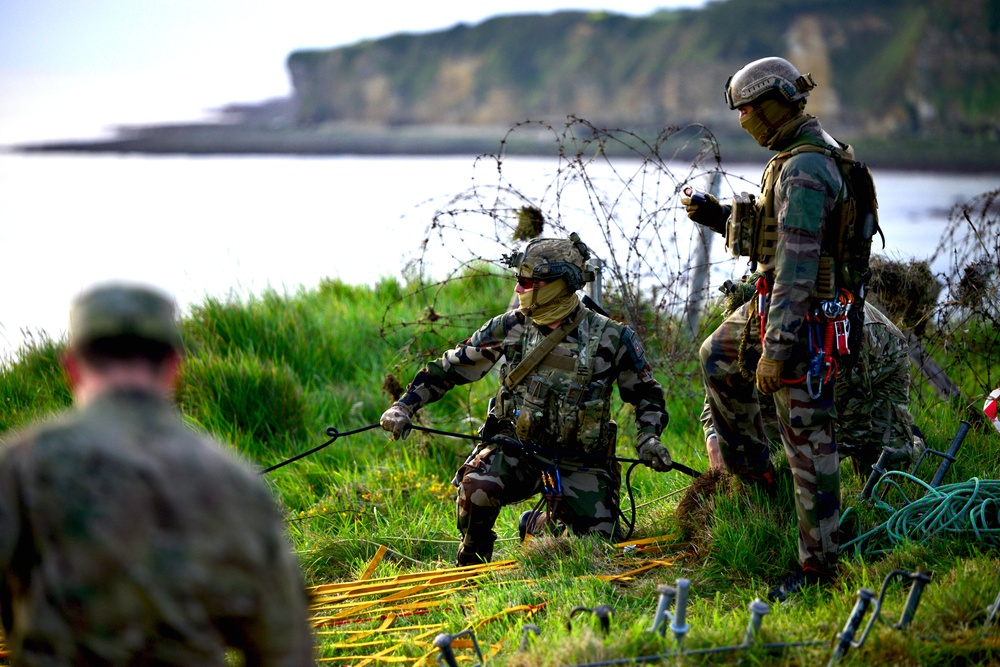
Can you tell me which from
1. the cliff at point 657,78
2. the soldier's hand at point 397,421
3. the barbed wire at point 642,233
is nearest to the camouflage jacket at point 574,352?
the soldier's hand at point 397,421

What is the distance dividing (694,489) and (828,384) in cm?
115

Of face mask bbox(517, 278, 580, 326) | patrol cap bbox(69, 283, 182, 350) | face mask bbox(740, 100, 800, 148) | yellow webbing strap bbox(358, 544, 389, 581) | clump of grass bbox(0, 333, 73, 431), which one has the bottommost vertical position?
yellow webbing strap bbox(358, 544, 389, 581)

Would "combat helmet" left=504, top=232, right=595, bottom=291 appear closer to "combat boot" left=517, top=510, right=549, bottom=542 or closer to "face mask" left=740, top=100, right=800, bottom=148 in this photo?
"face mask" left=740, top=100, right=800, bottom=148

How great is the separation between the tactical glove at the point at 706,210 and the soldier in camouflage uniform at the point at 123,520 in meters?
3.09

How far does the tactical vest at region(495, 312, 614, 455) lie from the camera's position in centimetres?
500

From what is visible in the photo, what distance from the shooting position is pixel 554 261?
16.1 feet

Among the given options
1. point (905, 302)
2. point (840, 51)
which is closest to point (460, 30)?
point (840, 51)

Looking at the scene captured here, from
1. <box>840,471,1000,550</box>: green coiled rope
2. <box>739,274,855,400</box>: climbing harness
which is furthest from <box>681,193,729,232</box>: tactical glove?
<box>840,471,1000,550</box>: green coiled rope

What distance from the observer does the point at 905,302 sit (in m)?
7.07

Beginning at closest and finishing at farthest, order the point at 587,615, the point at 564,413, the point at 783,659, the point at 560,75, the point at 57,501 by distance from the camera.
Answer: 1. the point at 57,501
2. the point at 783,659
3. the point at 587,615
4. the point at 564,413
5. the point at 560,75

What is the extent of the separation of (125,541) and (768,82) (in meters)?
3.35

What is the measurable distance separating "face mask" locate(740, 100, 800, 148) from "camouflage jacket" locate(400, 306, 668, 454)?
1.21 meters

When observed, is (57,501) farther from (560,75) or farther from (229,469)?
(560,75)

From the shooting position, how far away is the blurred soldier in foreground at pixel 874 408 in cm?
541
